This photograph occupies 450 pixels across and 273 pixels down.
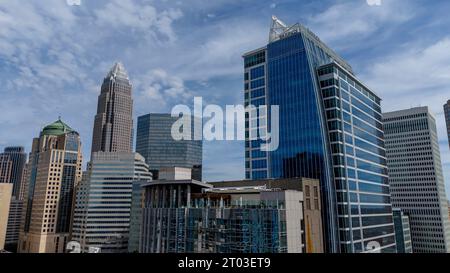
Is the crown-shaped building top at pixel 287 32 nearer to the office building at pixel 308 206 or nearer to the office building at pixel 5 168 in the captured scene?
the office building at pixel 308 206

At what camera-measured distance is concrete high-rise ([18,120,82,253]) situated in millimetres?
120375

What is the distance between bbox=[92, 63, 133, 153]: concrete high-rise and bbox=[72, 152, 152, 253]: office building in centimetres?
6784

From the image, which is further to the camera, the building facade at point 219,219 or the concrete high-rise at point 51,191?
the concrete high-rise at point 51,191

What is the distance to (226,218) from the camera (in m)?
34.8

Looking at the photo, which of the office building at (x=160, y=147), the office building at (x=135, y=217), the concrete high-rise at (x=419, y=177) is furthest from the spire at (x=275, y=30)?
the office building at (x=160, y=147)

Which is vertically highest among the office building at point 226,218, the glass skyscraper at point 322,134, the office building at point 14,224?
the glass skyscraper at point 322,134

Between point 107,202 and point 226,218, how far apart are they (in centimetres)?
8626

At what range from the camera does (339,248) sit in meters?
49.8

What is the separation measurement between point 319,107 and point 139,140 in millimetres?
116250

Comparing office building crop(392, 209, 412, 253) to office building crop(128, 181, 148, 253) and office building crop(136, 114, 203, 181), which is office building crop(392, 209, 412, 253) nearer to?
office building crop(128, 181, 148, 253)

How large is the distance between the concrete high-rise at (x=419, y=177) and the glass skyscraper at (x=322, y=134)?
170 feet

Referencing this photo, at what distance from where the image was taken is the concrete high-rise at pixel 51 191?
120m

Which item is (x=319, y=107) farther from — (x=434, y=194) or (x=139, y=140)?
(x=139, y=140)
